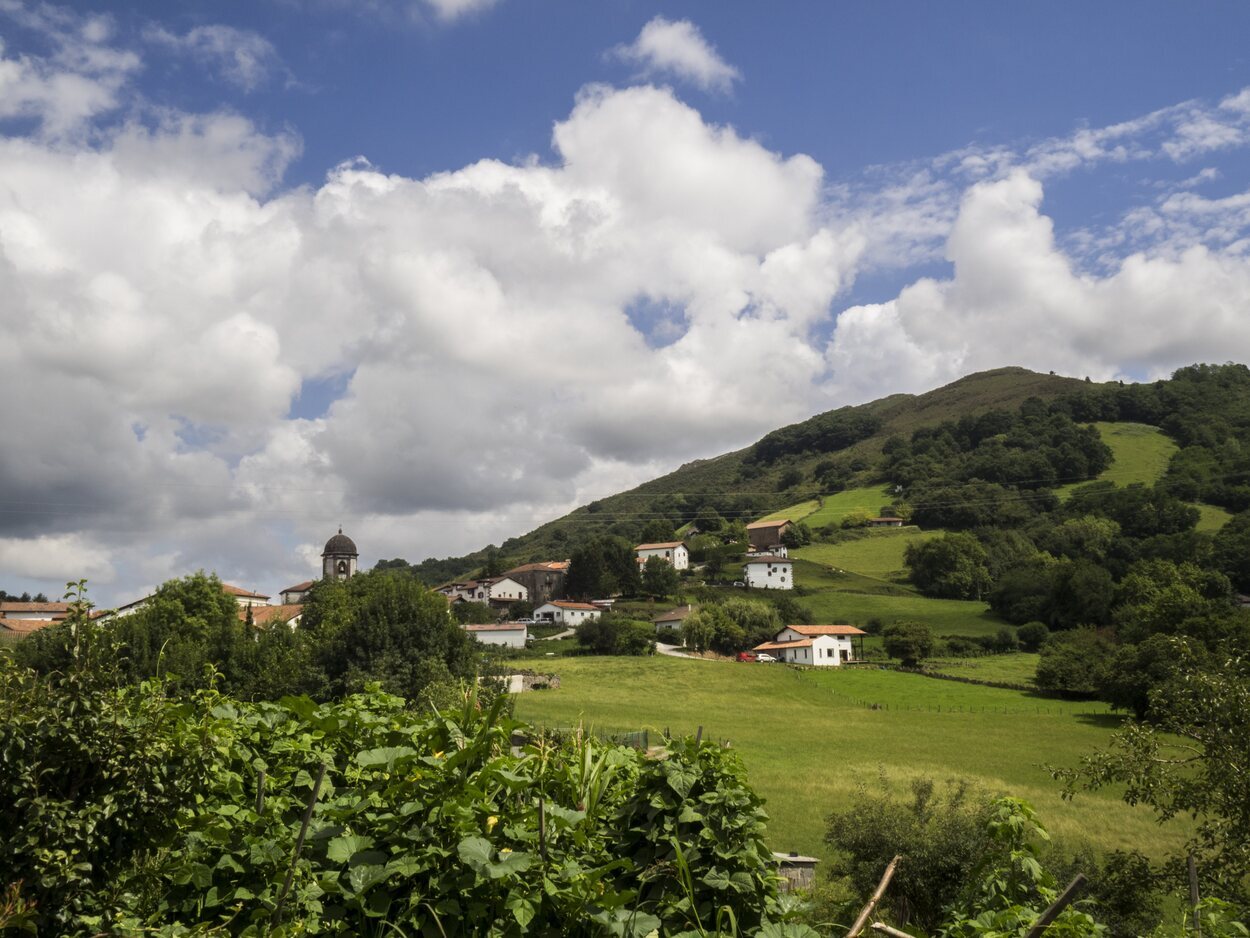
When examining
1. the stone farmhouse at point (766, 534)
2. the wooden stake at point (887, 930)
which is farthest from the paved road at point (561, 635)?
the wooden stake at point (887, 930)

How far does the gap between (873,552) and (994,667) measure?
2238 inches

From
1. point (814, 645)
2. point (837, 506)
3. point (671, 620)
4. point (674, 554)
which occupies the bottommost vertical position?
point (814, 645)

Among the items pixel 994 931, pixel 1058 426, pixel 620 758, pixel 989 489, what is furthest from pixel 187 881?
pixel 1058 426

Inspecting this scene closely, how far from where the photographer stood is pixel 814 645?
8375cm

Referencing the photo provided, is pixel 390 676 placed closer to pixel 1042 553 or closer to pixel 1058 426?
pixel 1042 553

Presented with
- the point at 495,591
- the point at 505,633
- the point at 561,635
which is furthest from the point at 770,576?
the point at 495,591

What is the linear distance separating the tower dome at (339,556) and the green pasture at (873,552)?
65.5m

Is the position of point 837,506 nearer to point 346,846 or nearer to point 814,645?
point 814,645

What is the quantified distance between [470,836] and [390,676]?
40.1 metres

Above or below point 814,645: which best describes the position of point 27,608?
above

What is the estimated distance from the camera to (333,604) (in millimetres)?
66625

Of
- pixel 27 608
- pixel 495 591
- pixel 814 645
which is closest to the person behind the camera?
pixel 814 645

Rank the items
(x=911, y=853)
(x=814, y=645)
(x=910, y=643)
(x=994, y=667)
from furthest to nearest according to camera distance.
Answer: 1. (x=814, y=645)
2. (x=910, y=643)
3. (x=994, y=667)
4. (x=911, y=853)

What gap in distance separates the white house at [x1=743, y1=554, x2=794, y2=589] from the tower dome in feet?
180
